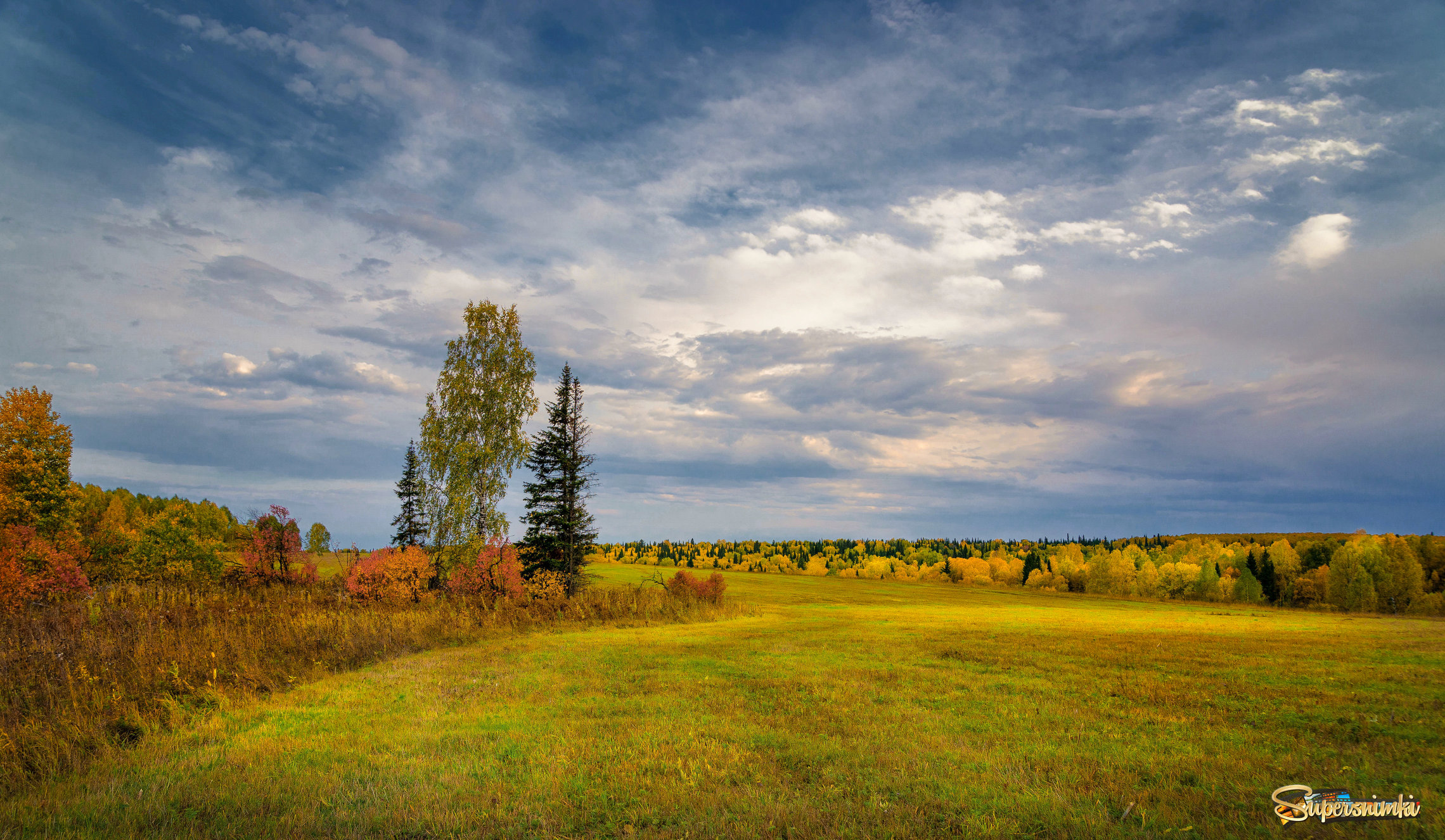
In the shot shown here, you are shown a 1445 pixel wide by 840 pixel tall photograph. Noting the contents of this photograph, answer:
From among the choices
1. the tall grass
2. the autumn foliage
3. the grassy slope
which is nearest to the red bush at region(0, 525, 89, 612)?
the autumn foliage

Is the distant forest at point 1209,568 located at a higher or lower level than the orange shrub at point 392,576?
lower

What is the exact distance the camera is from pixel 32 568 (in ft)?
109

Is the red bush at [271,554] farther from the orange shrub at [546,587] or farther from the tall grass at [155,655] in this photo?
the orange shrub at [546,587]

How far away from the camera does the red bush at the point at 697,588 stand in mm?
39281

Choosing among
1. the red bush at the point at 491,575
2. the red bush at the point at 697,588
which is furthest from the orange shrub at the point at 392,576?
the red bush at the point at 697,588

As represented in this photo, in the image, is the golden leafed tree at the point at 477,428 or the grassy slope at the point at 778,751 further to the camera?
the golden leafed tree at the point at 477,428

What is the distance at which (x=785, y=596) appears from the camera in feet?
232

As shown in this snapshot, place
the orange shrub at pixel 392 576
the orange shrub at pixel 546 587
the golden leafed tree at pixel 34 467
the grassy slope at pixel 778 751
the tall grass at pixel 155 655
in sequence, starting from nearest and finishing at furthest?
the grassy slope at pixel 778 751
the tall grass at pixel 155 655
the orange shrub at pixel 392 576
the orange shrub at pixel 546 587
the golden leafed tree at pixel 34 467

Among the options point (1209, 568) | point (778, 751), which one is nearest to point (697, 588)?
point (778, 751)

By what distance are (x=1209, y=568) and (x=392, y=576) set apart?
122 m

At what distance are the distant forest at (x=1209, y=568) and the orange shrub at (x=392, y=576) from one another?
410 inches

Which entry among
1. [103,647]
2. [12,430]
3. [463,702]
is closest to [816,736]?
[463,702]

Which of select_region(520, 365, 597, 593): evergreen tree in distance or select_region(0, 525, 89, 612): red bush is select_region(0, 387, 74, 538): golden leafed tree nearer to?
select_region(0, 525, 89, 612): red bush

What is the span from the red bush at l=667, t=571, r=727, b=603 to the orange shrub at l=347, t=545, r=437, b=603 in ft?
47.0
